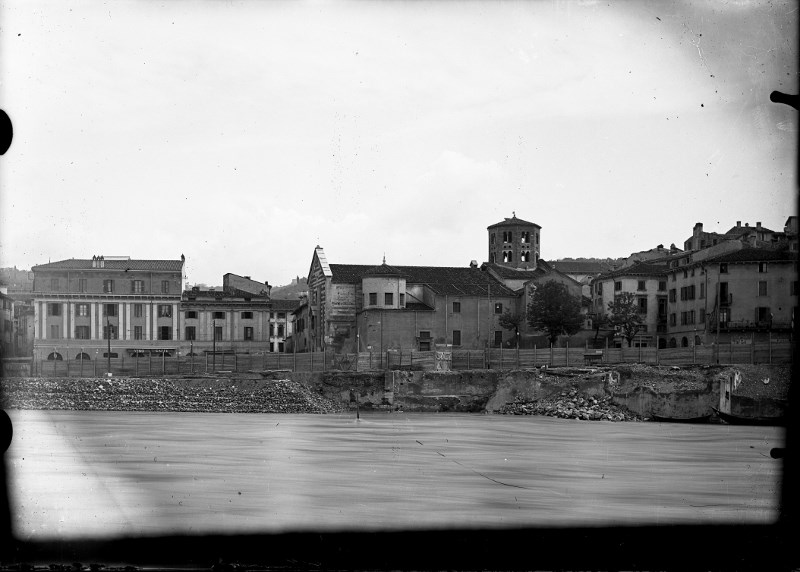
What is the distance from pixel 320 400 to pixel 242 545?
41005 millimetres

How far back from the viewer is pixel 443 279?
6725 centimetres

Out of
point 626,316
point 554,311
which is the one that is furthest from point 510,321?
point 626,316

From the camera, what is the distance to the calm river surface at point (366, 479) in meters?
8.83

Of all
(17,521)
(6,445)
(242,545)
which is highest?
(6,445)

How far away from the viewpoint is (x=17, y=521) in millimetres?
4750

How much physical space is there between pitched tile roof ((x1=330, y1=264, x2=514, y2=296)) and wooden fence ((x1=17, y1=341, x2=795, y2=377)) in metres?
11.3

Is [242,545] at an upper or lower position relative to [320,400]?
upper

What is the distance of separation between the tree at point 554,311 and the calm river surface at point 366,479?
34.4 m

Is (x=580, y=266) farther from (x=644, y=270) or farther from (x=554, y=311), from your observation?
(x=554, y=311)

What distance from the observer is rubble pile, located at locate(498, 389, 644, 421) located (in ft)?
130

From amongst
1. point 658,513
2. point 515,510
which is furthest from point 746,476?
point 515,510

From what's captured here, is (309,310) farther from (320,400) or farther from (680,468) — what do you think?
(680,468)

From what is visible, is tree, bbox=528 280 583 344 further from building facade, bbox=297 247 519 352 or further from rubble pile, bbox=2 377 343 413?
rubble pile, bbox=2 377 343 413

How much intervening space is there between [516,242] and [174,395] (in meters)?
43.0
